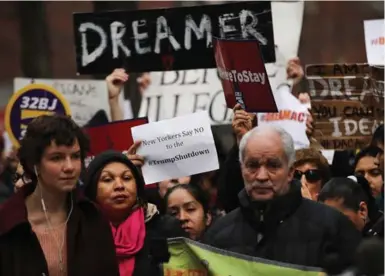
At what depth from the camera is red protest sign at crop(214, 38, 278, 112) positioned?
7.31 m

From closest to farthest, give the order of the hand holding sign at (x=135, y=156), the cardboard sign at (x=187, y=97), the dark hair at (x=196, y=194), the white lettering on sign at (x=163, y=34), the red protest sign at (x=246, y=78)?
the hand holding sign at (x=135, y=156), the red protest sign at (x=246, y=78), the dark hair at (x=196, y=194), the white lettering on sign at (x=163, y=34), the cardboard sign at (x=187, y=97)

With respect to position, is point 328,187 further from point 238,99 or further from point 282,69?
point 282,69

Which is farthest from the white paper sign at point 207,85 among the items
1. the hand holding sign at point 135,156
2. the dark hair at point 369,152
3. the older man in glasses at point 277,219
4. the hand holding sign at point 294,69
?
the older man in glasses at point 277,219

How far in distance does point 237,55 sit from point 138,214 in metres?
1.65

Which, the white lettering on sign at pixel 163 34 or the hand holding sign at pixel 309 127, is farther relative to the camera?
the white lettering on sign at pixel 163 34

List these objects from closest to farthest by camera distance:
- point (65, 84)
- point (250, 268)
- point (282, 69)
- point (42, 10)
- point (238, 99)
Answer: point (250, 268), point (238, 99), point (282, 69), point (65, 84), point (42, 10)

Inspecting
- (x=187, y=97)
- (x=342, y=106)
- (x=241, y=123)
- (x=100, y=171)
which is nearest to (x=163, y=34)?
(x=342, y=106)

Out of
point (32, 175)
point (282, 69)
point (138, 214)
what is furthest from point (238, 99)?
point (282, 69)

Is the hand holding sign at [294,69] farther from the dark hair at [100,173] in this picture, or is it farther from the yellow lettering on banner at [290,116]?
the dark hair at [100,173]

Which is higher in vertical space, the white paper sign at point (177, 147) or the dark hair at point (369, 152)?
the white paper sign at point (177, 147)

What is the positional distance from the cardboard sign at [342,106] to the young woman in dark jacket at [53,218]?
10.0ft

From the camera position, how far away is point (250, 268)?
5.49 meters

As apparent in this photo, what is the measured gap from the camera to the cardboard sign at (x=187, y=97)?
11164mm

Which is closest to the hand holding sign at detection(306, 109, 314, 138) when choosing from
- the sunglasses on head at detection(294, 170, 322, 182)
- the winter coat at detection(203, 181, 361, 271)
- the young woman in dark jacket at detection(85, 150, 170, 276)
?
the sunglasses on head at detection(294, 170, 322, 182)
